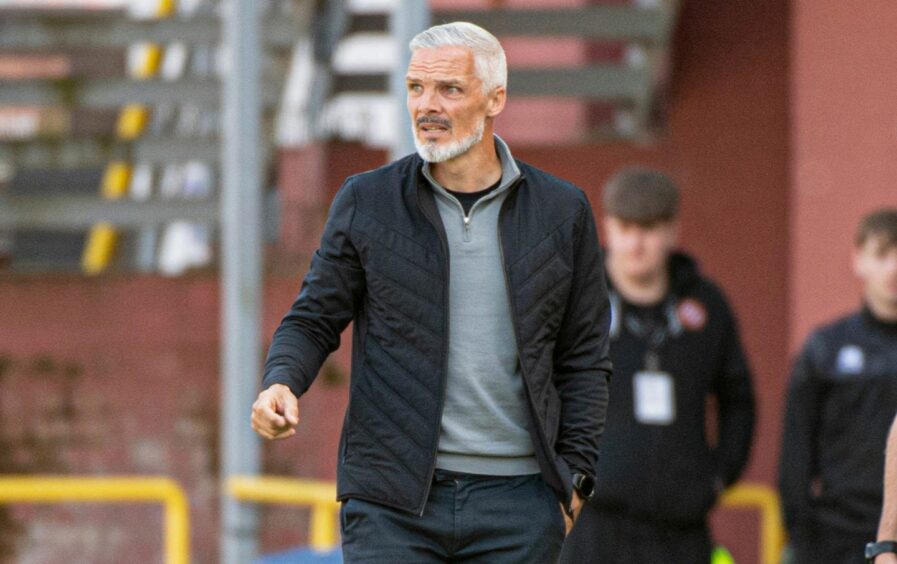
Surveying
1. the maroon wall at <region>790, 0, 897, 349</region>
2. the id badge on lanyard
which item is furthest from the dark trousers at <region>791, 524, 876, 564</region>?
the maroon wall at <region>790, 0, 897, 349</region>

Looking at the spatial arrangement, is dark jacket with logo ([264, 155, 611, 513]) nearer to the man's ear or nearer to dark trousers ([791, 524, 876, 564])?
the man's ear

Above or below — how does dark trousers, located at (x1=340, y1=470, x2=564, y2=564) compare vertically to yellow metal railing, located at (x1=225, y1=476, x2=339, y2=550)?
above

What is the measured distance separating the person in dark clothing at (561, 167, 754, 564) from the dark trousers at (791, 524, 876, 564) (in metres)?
0.35

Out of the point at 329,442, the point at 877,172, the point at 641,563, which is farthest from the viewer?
the point at 329,442

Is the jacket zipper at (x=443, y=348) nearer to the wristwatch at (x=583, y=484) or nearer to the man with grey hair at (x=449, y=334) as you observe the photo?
the man with grey hair at (x=449, y=334)

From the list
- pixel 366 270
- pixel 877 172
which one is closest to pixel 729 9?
pixel 877 172

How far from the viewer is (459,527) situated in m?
3.64

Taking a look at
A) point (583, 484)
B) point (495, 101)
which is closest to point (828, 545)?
point (583, 484)

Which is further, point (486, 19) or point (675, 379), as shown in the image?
point (486, 19)

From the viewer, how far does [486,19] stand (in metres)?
8.48

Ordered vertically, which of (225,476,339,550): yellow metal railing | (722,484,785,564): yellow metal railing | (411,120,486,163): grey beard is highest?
(411,120,486,163): grey beard

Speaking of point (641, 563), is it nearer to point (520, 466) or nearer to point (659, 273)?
point (659, 273)

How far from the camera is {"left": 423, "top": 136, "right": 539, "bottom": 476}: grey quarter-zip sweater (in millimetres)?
3691

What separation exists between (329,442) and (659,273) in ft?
10.5
